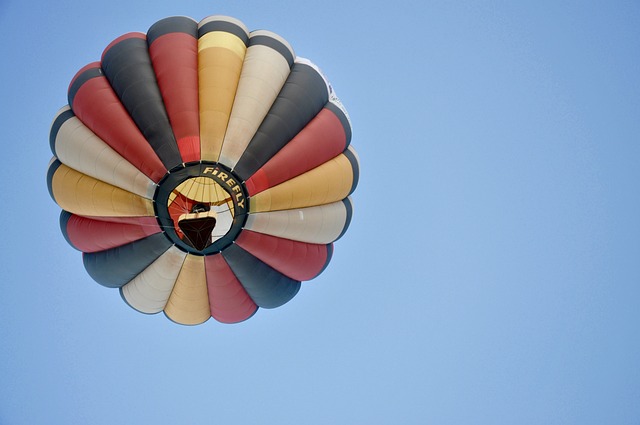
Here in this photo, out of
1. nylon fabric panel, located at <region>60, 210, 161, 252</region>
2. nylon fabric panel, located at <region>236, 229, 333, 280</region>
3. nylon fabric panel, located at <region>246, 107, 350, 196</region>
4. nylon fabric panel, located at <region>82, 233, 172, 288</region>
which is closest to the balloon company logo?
nylon fabric panel, located at <region>246, 107, 350, 196</region>

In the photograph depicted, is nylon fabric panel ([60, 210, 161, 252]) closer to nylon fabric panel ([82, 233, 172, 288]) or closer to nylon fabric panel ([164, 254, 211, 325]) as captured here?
nylon fabric panel ([82, 233, 172, 288])

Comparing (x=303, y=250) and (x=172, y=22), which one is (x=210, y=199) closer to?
(x=303, y=250)

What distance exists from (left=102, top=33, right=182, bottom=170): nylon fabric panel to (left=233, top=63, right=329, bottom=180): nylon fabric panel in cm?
121

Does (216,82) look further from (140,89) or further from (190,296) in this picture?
(190,296)

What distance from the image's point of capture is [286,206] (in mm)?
13609

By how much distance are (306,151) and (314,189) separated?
0.73 m

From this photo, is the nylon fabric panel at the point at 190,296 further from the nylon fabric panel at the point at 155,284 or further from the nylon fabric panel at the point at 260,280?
the nylon fabric panel at the point at 260,280

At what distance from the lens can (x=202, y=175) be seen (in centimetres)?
1282

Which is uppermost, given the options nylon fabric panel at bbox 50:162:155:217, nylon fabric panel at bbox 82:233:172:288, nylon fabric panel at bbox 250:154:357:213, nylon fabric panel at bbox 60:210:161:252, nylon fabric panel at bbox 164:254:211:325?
nylon fabric panel at bbox 250:154:357:213

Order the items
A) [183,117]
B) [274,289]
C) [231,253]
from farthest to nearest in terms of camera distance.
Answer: [274,289], [231,253], [183,117]

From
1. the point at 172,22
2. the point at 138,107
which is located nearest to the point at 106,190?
Result: the point at 138,107

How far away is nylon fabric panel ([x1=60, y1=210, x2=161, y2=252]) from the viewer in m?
13.6

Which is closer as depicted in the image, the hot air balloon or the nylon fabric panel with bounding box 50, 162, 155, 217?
the hot air balloon

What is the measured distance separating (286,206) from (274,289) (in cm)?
207
